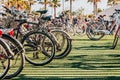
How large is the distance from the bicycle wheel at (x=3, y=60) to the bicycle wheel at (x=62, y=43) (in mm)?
3479

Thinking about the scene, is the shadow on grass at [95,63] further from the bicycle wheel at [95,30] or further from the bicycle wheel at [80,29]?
the bicycle wheel at [80,29]

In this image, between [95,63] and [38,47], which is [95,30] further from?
[38,47]

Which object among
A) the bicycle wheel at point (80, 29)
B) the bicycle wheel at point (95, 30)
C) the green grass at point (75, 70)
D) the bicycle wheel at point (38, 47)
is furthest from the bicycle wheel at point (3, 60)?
the bicycle wheel at point (80, 29)

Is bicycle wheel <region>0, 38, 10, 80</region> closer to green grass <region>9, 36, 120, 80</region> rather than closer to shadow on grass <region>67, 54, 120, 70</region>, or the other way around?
green grass <region>9, 36, 120, 80</region>

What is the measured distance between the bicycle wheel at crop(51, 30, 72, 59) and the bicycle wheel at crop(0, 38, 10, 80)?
348 cm

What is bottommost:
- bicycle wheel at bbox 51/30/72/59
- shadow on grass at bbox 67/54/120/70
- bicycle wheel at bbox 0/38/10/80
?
shadow on grass at bbox 67/54/120/70

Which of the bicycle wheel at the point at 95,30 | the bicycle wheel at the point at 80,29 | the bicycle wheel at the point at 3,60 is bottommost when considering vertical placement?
the bicycle wheel at the point at 80,29

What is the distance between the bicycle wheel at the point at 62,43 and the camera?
33.6 feet

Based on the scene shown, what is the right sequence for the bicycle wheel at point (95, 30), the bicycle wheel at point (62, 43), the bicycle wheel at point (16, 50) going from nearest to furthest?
the bicycle wheel at point (16, 50)
the bicycle wheel at point (62, 43)
the bicycle wheel at point (95, 30)

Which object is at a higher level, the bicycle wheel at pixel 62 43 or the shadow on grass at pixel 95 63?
the bicycle wheel at pixel 62 43

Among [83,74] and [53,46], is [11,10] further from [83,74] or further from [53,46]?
[83,74]

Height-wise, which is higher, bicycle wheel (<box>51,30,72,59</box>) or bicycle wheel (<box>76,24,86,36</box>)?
bicycle wheel (<box>51,30,72,59</box>)

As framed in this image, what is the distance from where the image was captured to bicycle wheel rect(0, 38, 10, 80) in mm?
6559

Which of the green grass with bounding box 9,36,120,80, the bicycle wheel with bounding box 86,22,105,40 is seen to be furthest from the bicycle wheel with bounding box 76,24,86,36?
the green grass with bounding box 9,36,120,80
